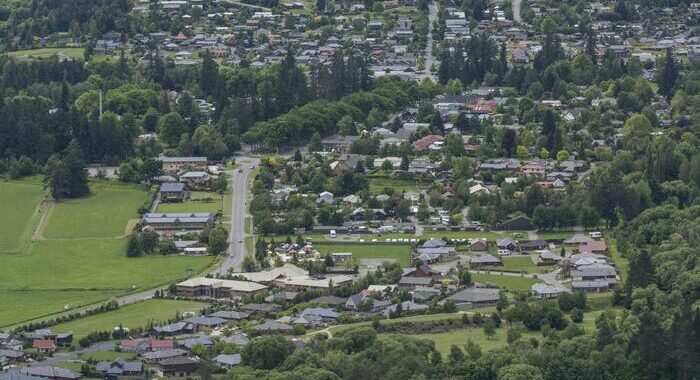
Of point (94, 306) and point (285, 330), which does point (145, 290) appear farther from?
point (285, 330)

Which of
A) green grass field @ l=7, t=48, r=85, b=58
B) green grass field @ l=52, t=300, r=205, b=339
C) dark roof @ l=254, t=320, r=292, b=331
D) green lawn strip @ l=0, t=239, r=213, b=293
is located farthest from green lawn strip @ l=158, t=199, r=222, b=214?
green grass field @ l=7, t=48, r=85, b=58

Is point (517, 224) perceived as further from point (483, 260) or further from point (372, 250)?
point (372, 250)

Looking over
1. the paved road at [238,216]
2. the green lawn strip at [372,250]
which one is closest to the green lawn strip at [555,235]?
the green lawn strip at [372,250]

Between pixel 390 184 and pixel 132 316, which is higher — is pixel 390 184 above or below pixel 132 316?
below

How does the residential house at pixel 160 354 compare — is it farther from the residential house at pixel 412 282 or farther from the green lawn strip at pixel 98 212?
the green lawn strip at pixel 98 212

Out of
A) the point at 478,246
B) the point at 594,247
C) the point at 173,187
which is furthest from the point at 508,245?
the point at 173,187
